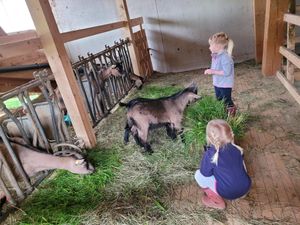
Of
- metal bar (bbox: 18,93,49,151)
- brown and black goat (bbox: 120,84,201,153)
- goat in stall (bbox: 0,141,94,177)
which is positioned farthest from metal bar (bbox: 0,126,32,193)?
brown and black goat (bbox: 120,84,201,153)

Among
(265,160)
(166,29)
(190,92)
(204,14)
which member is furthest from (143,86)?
(265,160)

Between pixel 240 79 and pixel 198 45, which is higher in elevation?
pixel 198 45

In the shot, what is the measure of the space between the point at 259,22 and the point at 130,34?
2553mm

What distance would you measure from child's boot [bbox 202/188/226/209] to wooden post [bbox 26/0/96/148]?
5.14 feet

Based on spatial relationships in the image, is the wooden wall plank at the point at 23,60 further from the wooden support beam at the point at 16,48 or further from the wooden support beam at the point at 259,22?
the wooden support beam at the point at 259,22

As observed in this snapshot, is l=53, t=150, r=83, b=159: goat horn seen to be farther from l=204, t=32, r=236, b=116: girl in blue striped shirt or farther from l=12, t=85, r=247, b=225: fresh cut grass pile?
l=204, t=32, r=236, b=116: girl in blue striped shirt

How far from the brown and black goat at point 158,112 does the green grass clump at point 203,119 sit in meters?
0.16

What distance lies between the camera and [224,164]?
1737 mm

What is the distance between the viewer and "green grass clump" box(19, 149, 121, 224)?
2.11 m

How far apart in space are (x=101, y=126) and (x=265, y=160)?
2227 millimetres

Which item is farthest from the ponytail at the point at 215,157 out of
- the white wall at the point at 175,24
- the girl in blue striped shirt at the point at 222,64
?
the white wall at the point at 175,24

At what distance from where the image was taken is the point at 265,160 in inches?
92.7

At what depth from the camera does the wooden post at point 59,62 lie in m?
2.41

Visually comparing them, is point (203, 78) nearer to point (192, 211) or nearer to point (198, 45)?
point (198, 45)
